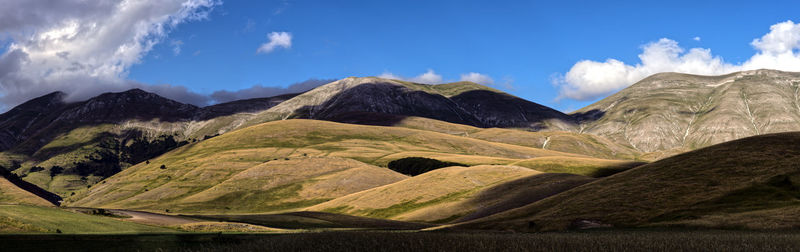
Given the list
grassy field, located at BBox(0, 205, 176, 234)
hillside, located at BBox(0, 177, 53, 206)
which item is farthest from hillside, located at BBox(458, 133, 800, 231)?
hillside, located at BBox(0, 177, 53, 206)

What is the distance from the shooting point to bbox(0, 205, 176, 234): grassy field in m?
39.7

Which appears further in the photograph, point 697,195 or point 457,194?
point 457,194

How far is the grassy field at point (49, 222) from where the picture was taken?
39688mm

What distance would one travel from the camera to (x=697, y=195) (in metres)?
66.6

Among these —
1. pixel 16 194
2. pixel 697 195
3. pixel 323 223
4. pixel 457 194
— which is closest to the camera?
pixel 697 195

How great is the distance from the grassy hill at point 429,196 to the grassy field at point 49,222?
80.6 metres

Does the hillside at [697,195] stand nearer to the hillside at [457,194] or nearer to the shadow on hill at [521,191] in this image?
the shadow on hill at [521,191]

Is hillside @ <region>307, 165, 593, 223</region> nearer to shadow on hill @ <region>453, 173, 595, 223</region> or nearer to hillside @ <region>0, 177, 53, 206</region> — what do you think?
shadow on hill @ <region>453, 173, 595, 223</region>

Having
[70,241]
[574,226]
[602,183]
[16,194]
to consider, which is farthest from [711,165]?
[16,194]

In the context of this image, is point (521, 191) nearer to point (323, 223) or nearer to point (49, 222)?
point (323, 223)

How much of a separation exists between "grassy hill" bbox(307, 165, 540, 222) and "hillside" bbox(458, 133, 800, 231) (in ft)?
143

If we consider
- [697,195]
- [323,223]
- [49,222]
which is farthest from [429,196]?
[49,222]

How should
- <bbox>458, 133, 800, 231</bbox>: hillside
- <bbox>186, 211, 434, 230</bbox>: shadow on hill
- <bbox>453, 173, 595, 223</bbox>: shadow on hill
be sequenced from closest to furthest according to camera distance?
<bbox>458, 133, 800, 231</bbox>: hillside
<bbox>186, 211, 434, 230</bbox>: shadow on hill
<bbox>453, 173, 595, 223</bbox>: shadow on hill

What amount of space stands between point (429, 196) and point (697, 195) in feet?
282
